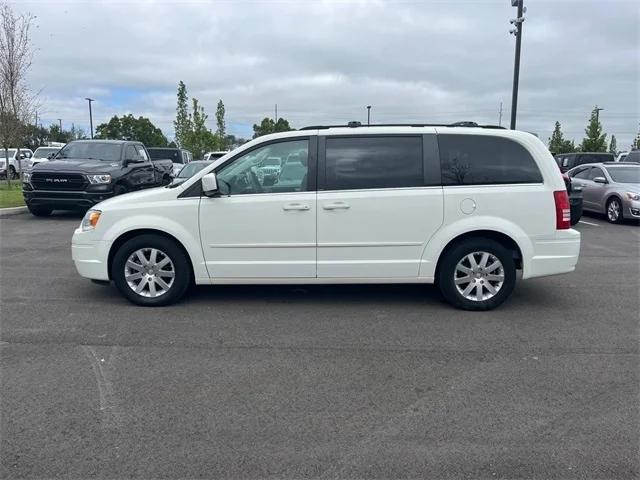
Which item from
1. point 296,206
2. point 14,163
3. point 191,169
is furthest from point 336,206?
point 14,163

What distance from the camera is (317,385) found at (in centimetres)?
413

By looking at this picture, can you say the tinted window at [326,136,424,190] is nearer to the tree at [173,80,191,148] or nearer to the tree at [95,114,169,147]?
the tree at [173,80,191,148]

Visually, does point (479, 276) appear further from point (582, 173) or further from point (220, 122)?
point (220, 122)

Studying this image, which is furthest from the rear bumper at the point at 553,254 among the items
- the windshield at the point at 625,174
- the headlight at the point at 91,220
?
the windshield at the point at 625,174

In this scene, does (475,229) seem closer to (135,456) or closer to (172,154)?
(135,456)

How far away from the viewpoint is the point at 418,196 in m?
5.84

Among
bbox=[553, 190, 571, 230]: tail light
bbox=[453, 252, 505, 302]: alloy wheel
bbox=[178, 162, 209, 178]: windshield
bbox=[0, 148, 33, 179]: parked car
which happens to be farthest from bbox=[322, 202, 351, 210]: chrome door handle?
bbox=[0, 148, 33, 179]: parked car

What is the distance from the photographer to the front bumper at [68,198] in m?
12.8

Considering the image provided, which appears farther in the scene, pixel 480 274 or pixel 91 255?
pixel 91 255

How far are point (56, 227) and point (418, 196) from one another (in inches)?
361

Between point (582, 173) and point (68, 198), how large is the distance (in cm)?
1320

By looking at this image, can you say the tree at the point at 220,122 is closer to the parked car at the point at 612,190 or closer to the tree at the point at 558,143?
the tree at the point at 558,143

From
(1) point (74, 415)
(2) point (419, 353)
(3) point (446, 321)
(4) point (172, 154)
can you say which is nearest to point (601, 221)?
(3) point (446, 321)

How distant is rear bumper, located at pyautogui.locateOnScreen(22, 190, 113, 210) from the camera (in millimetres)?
12836
